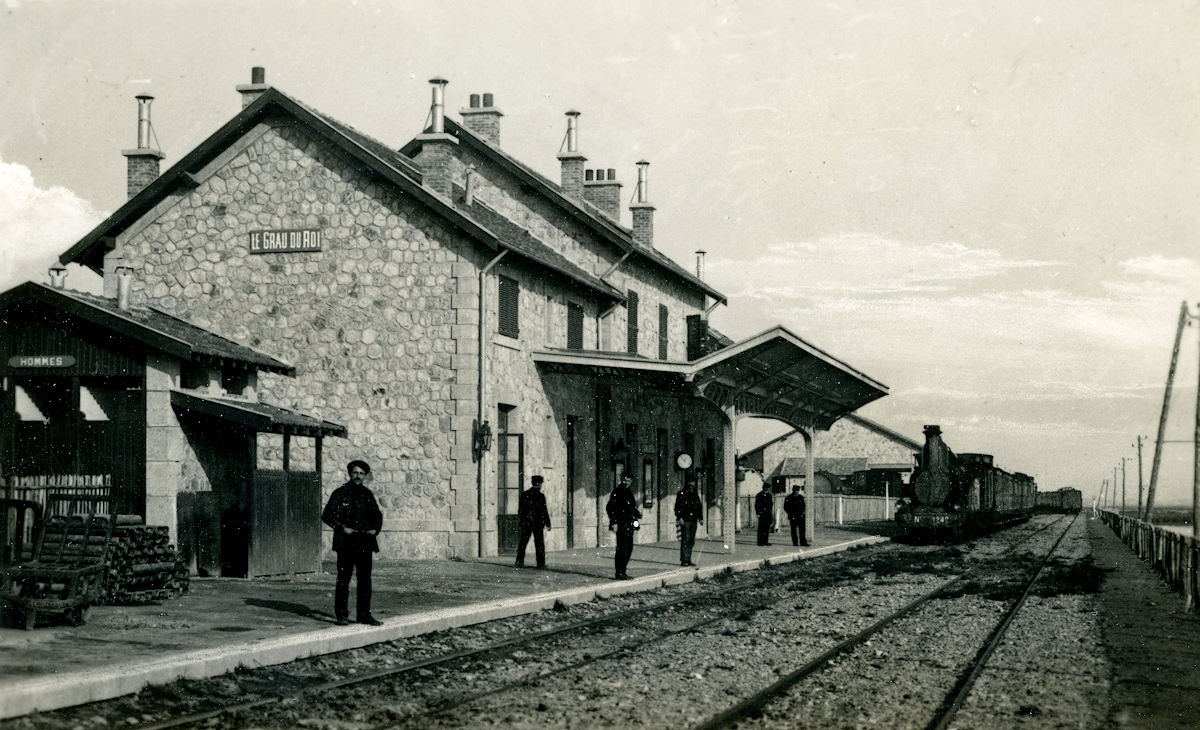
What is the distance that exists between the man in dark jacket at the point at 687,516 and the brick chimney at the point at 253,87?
1011 cm

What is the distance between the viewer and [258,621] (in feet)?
40.4

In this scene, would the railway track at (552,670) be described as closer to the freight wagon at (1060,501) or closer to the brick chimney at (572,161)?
the brick chimney at (572,161)

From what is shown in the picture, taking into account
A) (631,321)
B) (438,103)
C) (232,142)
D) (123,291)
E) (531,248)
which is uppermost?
(438,103)

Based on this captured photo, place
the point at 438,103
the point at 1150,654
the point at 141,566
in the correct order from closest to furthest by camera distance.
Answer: the point at 1150,654 < the point at 141,566 < the point at 438,103

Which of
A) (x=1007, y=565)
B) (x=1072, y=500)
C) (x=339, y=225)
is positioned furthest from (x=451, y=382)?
(x=1072, y=500)

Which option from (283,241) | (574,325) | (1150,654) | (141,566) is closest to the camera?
(1150,654)

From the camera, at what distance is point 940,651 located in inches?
487

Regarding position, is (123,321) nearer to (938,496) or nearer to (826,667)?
(826,667)

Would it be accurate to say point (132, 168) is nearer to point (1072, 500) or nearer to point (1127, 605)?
point (1127, 605)

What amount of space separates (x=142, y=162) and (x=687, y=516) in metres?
11.7

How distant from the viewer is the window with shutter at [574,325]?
27.0m

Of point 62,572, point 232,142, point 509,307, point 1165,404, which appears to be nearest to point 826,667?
point 62,572

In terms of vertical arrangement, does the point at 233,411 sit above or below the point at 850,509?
above

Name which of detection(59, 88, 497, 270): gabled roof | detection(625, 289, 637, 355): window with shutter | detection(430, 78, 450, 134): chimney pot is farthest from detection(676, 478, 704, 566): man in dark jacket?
detection(625, 289, 637, 355): window with shutter
